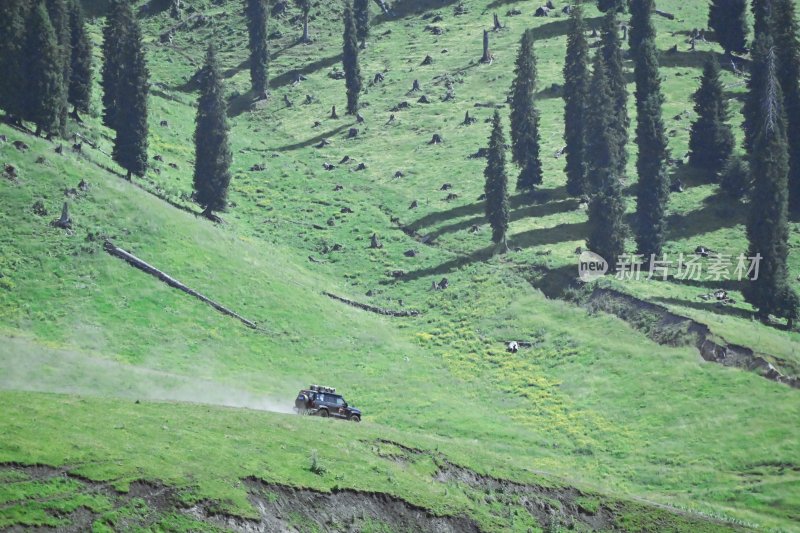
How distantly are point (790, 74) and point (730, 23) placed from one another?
164 feet

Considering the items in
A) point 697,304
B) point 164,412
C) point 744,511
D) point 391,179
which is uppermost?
point 391,179

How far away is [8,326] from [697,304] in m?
65.0

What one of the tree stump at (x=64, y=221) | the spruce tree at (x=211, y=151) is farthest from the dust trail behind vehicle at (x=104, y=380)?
the spruce tree at (x=211, y=151)

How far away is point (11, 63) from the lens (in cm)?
11775

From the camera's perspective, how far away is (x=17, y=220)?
10100cm

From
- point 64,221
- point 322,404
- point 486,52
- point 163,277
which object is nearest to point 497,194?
point 163,277

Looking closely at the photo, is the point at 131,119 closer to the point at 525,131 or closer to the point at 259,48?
the point at 525,131

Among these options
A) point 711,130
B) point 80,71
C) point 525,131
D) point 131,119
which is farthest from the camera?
point 711,130

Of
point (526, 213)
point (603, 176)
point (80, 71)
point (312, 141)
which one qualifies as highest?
point (80, 71)

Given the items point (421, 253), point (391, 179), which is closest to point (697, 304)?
point (421, 253)

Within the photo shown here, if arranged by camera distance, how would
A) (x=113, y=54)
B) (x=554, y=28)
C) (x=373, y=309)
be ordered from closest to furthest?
(x=373, y=309)
(x=113, y=54)
(x=554, y=28)

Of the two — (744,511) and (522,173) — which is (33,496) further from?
(522,173)

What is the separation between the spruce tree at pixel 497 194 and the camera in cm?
12875

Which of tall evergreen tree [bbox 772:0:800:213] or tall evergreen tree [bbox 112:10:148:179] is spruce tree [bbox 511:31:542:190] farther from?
tall evergreen tree [bbox 112:10:148:179]
